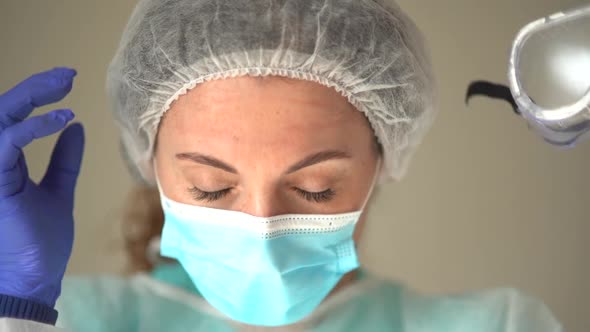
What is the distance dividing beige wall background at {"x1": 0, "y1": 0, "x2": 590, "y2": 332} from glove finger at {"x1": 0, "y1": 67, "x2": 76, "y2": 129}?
0.69m

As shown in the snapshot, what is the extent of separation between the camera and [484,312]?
1.54 meters

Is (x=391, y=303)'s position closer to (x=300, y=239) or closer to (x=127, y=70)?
(x=300, y=239)

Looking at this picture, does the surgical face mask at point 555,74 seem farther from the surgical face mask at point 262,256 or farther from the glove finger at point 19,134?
the glove finger at point 19,134

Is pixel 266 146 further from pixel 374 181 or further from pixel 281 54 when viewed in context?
pixel 374 181

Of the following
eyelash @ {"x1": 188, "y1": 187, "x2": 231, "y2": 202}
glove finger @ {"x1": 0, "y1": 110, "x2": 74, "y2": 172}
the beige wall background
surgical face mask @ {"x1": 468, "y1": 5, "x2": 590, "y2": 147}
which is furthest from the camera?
the beige wall background

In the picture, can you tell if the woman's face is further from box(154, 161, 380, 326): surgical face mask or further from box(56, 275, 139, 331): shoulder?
box(56, 275, 139, 331): shoulder

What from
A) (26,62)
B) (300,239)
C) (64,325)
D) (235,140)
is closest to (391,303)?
(300,239)

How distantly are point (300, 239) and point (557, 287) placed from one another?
122 centimetres

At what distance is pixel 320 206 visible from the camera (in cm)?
135

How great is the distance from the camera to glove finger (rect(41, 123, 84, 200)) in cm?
136

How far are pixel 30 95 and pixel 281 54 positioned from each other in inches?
18.6

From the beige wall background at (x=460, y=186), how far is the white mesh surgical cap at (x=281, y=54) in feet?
1.83

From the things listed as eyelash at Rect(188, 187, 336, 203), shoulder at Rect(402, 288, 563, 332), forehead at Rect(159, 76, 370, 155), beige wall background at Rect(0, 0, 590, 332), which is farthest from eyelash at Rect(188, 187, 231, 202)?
beige wall background at Rect(0, 0, 590, 332)

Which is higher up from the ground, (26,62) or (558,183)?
(26,62)
